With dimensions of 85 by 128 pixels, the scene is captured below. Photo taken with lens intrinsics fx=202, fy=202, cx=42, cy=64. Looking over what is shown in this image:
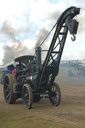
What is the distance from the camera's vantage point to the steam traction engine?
7704 mm

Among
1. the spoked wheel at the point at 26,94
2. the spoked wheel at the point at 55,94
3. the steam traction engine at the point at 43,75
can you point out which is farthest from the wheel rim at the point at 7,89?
the spoked wheel at the point at 55,94

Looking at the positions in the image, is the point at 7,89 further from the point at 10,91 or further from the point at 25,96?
the point at 25,96

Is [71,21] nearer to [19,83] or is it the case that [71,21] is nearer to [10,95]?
[19,83]

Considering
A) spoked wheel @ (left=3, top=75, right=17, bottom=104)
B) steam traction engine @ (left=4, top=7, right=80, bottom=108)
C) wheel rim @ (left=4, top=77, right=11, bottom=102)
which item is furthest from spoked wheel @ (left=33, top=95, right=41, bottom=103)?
wheel rim @ (left=4, top=77, right=11, bottom=102)

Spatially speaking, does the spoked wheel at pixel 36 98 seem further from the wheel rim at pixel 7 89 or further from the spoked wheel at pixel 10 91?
the wheel rim at pixel 7 89

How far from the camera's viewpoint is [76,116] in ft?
21.7

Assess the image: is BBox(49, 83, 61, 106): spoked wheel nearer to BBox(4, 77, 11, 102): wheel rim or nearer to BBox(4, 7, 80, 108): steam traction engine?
BBox(4, 7, 80, 108): steam traction engine

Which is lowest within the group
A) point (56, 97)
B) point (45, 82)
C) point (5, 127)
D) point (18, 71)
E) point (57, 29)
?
point (5, 127)

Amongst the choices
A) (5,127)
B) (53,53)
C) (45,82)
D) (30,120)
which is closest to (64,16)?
(53,53)

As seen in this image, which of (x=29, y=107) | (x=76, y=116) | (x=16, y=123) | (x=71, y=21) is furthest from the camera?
(x=29, y=107)

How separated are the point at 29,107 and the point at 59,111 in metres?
1.22

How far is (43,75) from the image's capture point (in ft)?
27.1

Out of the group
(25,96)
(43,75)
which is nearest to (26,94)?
(25,96)

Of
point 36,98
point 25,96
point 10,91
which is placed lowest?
point 36,98
